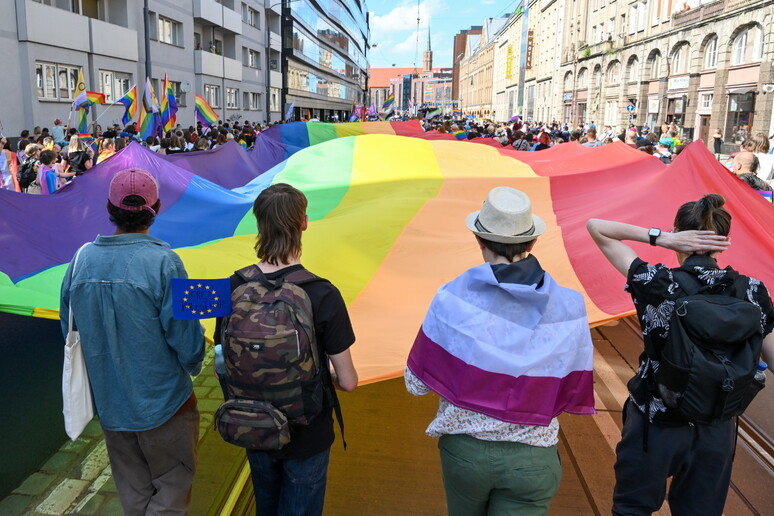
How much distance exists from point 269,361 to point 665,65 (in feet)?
130

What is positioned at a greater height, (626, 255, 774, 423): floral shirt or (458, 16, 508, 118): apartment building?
(458, 16, 508, 118): apartment building

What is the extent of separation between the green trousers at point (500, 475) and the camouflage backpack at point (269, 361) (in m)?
0.60

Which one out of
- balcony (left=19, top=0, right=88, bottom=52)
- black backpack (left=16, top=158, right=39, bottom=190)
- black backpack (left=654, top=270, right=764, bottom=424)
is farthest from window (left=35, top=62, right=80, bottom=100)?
black backpack (left=654, top=270, right=764, bottom=424)

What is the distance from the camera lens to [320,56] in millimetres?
59594

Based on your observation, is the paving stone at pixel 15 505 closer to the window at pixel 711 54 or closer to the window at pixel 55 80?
the window at pixel 55 80

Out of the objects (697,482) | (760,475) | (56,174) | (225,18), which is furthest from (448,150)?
A: (225,18)

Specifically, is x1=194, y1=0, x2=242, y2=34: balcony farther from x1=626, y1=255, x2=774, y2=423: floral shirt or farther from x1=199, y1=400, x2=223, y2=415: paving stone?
x1=626, y1=255, x2=774, y2=423: floral shirt

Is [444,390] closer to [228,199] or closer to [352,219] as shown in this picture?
[352,219]

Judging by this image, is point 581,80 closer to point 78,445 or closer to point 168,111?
point 168,111

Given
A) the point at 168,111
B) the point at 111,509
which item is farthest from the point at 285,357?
the point at 168,111

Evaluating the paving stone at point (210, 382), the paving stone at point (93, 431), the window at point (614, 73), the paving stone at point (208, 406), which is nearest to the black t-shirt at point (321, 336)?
the paving stone at point (208, 406)

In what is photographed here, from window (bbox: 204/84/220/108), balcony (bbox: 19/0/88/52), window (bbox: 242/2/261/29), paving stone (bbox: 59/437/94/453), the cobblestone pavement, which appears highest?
window (bbox: 242/2/261/29)

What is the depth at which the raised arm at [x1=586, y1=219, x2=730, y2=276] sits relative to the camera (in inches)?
97.8

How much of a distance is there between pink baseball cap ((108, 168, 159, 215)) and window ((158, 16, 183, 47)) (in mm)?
27136
